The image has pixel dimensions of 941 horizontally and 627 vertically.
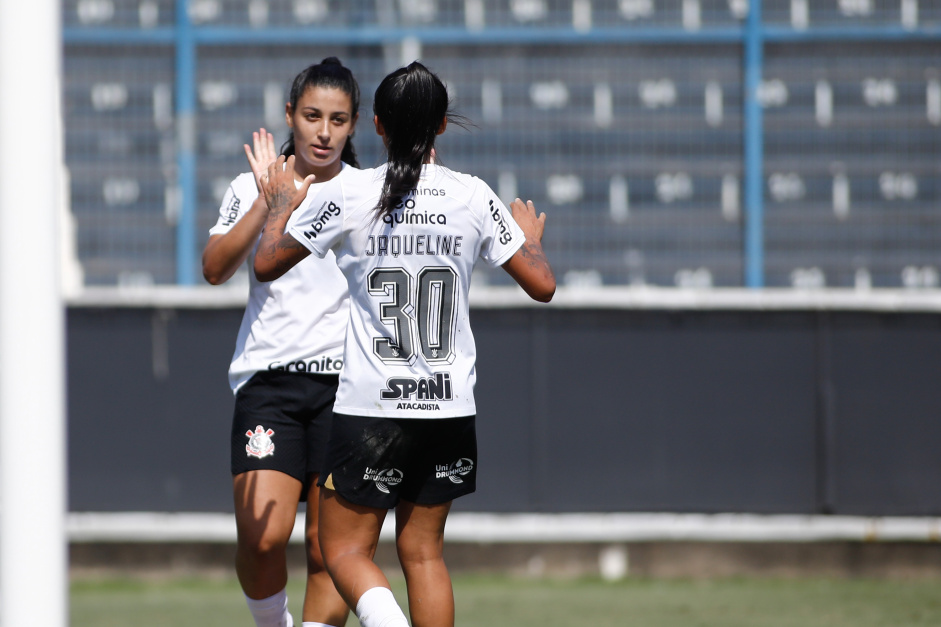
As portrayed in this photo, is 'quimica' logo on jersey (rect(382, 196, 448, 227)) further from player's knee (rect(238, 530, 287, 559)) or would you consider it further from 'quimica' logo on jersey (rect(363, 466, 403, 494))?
player's knee (rect(238, 530, 287, 559))

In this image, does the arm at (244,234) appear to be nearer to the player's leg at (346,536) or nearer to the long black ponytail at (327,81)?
the long black ponytail at (327,81)

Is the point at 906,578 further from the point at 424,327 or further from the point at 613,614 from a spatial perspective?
the point at 424,327

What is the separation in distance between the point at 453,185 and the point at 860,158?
14.4 feet

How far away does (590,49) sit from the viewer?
23.1 ft

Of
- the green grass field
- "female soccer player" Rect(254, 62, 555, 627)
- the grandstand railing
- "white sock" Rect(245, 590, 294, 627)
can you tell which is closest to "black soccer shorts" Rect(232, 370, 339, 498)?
"white sock" Rect(245, 590, 294, 627)

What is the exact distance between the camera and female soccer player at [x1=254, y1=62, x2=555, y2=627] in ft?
10.6

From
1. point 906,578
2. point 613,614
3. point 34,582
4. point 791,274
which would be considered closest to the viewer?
point 34,582

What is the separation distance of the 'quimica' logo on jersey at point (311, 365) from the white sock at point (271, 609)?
2.51ft

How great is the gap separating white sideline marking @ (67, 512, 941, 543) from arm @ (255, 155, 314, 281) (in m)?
3.23

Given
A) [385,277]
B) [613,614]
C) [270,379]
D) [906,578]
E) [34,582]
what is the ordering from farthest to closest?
[906,578] → [613,614] → [270,379] → [385,277] → [34,582]

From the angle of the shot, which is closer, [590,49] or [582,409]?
[582,409]

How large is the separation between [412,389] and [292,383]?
0.89m

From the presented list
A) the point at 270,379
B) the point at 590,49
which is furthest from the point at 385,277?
the point at 590,49

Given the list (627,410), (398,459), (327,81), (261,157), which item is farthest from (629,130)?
(398,459)
